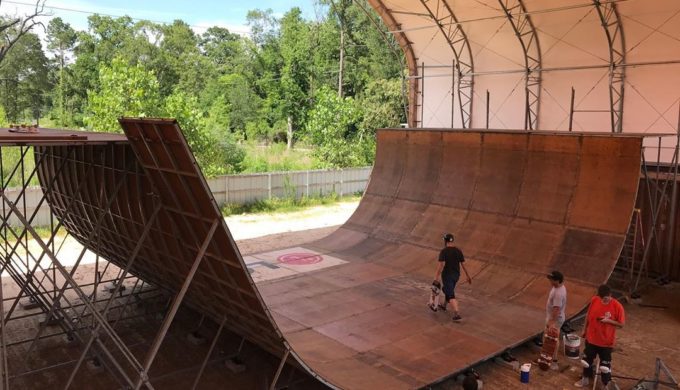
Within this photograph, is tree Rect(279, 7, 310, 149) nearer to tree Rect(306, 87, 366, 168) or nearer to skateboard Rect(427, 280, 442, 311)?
tree Rect(306, 87, 366, 168)

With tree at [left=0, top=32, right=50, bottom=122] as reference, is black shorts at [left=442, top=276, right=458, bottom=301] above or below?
below

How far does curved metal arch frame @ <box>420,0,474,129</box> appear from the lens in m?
19.6

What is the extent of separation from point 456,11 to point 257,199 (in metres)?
11.4

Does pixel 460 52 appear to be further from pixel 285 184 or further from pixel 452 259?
pixel 452 259

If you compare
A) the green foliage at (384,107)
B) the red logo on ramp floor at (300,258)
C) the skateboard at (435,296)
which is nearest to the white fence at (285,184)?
the red logo on ramp floor at (300,258)

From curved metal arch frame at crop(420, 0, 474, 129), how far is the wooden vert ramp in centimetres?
500

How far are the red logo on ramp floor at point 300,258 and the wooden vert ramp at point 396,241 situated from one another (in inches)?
3.3

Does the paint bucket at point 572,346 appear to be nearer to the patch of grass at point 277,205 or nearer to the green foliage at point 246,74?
the patch of grass at point 277,205

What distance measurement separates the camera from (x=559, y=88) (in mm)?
17703

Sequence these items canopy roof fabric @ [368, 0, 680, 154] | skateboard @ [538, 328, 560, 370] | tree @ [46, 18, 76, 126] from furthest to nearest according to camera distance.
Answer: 1. tree @ [46, 18, 76, 126]
2. canopy roof fabric @ [368, 0, 680, 154]
3. skateboard @ [538, 328, 560, 370]

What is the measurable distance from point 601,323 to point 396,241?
25.7 feet

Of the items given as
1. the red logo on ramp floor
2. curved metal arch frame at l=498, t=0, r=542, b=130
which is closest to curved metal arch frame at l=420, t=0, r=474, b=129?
curved metal arch frame at l=498, t=0, r=542, b=130

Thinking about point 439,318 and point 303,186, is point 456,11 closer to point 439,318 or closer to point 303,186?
point 303,186

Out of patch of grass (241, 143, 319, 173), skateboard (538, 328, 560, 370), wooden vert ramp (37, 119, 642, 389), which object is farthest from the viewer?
patch of grass (241, 143, 319, 173)
